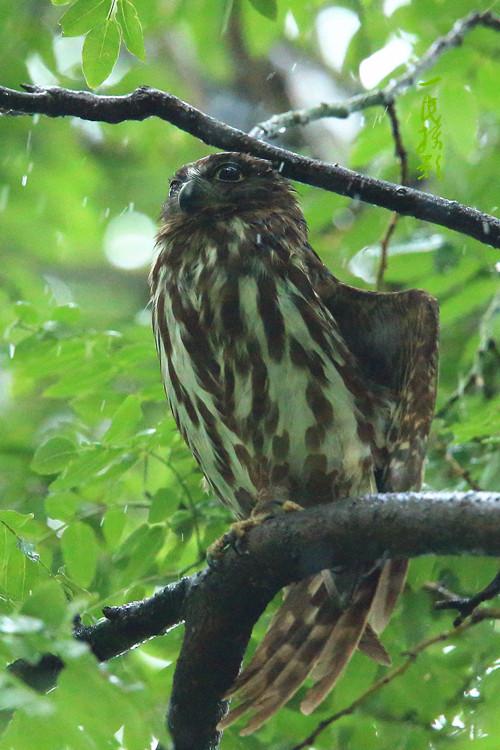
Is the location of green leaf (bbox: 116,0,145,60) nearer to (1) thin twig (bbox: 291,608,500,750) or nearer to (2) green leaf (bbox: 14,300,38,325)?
(2) green leaf (bbox: 14,300,38,325)

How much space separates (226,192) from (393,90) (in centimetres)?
75

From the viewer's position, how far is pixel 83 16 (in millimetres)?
→ 2914

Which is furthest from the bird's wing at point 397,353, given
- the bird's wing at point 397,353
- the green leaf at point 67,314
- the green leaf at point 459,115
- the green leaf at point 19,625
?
the green leaf at point 19,625

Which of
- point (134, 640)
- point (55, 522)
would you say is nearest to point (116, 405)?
point (55, 522)

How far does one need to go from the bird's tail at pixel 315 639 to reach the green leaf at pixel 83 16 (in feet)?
6.16

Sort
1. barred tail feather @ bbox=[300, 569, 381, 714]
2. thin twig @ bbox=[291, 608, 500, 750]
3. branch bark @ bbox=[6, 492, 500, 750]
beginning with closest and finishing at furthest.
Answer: branch bark @ bbox=[6, 492, 500, 750], thin twig @ bbox=[291, 608, 500, 750], barred tail feather @ bbox=[300, 569, 381, 714]

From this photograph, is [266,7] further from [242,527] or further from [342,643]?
[342,643]

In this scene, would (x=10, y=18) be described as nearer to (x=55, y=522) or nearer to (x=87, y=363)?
(x=87, y=363)

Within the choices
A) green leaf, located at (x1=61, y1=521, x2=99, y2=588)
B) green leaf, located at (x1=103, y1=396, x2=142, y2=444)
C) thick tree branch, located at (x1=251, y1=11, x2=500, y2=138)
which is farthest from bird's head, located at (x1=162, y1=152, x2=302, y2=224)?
green leaf, located at (x1=61, y1=521, x2=99, y2=588)

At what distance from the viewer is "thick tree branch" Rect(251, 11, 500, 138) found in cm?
432

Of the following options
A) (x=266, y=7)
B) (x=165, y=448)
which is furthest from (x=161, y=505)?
(x=266, y=7)

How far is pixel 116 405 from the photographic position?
13.7ft

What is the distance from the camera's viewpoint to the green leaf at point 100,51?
294 centimetres

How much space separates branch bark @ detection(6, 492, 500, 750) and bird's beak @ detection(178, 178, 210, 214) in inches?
68.3
